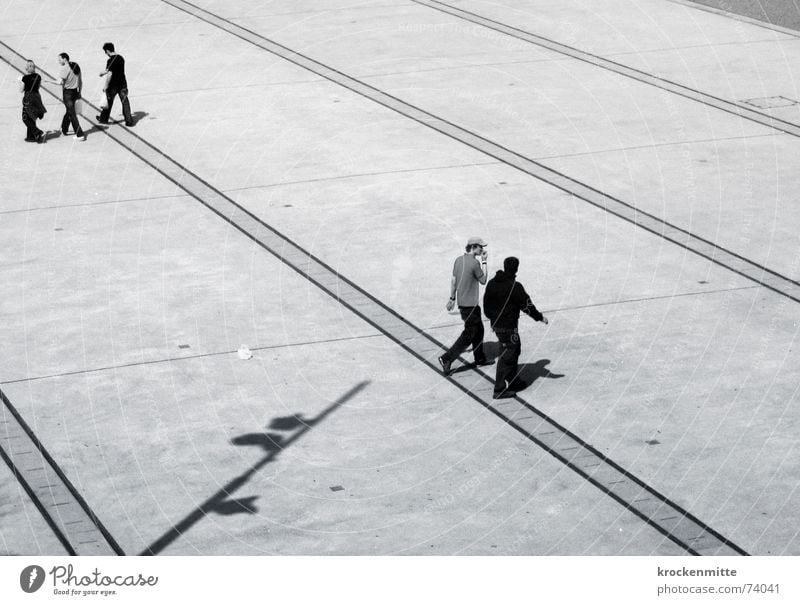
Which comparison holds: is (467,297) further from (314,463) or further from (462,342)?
(314,463)

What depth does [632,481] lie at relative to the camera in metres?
12.5

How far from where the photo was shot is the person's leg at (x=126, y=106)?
23844 mm

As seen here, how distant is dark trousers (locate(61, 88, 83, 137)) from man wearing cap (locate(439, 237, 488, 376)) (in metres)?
11.0

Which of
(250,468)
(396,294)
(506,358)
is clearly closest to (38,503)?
(250,468)

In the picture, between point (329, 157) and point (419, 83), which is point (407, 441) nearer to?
point (329, 157)

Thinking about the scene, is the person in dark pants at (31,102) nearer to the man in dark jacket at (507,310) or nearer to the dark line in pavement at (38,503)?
the dark line in pavement at (38,503)

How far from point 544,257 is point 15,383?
22.5ft

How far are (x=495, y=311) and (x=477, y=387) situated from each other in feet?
3.05

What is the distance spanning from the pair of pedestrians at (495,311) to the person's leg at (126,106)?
10.9 metres

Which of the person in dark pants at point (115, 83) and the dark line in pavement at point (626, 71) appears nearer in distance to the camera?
the person in dark pants at point (115, 83)

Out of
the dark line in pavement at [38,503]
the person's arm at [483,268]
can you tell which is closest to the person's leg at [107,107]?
the person's arm at [483,268]

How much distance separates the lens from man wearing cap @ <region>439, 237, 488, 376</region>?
570 inches

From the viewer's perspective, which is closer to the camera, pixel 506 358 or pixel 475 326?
→ pixel 506 358

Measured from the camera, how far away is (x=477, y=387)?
1441cm
